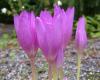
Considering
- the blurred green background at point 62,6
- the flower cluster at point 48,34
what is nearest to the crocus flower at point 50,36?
the flower cluster at point 48,34

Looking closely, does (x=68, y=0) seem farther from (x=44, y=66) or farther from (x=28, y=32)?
(x=28, y=32)

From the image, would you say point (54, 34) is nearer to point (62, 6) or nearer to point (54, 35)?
point (54, 35)

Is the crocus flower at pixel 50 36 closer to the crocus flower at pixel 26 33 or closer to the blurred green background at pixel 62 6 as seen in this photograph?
the crocus flower at pixel 26 33

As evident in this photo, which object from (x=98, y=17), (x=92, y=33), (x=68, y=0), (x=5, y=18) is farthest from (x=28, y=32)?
(x=5, y=18)

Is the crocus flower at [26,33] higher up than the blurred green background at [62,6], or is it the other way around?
the crocus flower at [26,33]

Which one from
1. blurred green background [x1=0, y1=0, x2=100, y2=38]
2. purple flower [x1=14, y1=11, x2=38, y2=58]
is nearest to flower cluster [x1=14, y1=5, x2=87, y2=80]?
purple flower [x1=14, y1=11, x2=38, y2=58]

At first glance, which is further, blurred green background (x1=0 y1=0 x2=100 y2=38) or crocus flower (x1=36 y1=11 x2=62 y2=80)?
blurred green background (x1=0 y1=0 x2=100 y2=38)

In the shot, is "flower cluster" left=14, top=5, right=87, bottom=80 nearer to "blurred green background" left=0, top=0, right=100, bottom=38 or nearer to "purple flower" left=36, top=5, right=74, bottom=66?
"purple flower" left=36, top=5, right=74, bottom=66

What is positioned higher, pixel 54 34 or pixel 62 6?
pixel 54 34

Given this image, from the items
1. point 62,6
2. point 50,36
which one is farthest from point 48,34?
point 62,6
